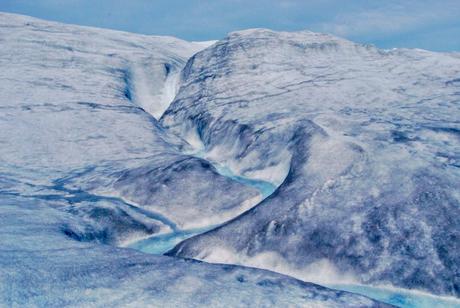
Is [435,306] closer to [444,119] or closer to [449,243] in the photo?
[449,243]

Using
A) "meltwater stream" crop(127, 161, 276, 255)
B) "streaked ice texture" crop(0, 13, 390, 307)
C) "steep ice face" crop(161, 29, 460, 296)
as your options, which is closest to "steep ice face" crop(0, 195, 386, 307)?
"streaked ice texture" crop(0, 13, 390, 307)

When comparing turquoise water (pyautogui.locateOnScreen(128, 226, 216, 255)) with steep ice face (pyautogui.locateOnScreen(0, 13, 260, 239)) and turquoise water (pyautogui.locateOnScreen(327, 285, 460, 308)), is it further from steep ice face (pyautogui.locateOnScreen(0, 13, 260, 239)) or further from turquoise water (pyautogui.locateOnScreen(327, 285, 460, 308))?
turquoise water (pyautogui.locateOnScreen(327, 285, 460, 308))

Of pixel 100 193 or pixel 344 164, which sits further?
pixel 100 193

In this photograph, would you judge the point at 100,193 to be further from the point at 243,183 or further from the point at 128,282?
the point at 128,282

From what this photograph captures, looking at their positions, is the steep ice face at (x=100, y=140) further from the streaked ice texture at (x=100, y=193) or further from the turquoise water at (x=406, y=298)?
the turquoise water at (x=406, y=298)

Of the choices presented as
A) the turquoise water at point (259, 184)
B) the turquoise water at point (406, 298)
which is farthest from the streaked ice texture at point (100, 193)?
the turquoise water at point (406, 298)

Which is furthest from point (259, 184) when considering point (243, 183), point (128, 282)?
point (128, 282)
